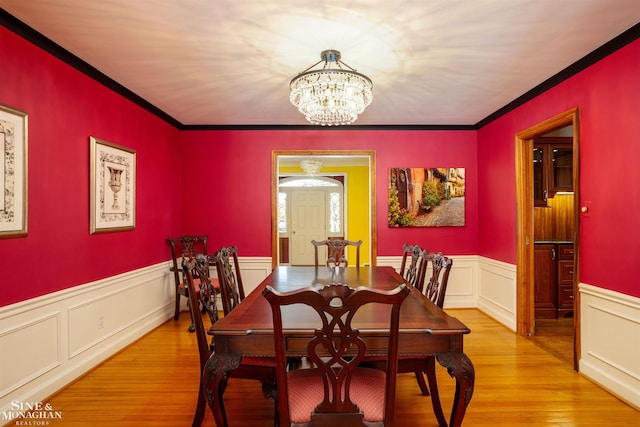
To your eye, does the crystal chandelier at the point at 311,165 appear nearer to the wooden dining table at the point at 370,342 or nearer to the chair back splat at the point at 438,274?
the chair back splat at the point at 438,274

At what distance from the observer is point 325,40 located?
8.23 feet

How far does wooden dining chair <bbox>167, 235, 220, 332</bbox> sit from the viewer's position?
4.18 meters

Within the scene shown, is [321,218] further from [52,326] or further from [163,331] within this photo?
[52,326]

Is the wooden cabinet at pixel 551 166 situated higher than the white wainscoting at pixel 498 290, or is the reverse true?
the wooden cabinet at pixel 551 166

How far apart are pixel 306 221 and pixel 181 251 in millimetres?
4275

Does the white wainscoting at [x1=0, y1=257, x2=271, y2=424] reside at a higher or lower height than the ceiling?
lower

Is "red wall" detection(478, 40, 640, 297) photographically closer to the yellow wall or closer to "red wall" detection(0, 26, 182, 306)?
"red wall" detection(0, 26, 182, 306)

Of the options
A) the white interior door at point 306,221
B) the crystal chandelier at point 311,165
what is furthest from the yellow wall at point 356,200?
the crystal chandelier at point 311,165

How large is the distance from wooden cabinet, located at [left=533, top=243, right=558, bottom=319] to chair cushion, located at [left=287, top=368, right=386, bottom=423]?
11.1 feet

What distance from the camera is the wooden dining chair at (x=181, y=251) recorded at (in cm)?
418

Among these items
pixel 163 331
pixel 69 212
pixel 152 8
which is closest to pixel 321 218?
pixel 163 331

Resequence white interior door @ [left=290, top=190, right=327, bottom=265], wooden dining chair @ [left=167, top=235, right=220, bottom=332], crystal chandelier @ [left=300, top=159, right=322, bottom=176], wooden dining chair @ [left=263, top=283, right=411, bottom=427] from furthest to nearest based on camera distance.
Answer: white interior door @ [left=290, top=190, right=327, bottom=265], crystal chandelier @ [left=300, top=159, right=322, bottom=176], wooden dining chair @ [left=167, top=235, right=220, bottom=332], wooden dining chair @ [left=263, top=283, right=411, bottom=427]
